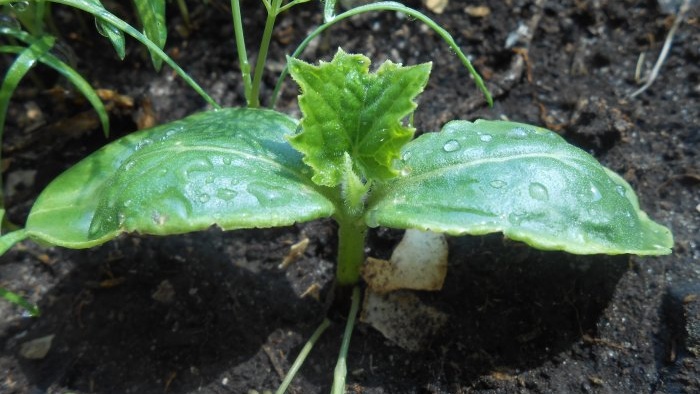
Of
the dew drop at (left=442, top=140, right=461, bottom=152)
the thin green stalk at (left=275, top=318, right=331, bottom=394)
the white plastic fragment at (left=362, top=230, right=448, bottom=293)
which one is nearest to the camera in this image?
the dew drop at (left=442, top=140, right=461, bottom=152)

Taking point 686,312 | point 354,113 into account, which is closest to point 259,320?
point 354,113

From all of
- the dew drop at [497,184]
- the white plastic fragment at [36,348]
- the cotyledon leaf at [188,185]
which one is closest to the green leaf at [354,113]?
the cotyledon leaf at [188,185]

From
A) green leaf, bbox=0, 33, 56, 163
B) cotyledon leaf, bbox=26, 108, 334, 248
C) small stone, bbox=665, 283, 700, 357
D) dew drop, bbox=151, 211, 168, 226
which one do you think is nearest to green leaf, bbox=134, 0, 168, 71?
cotyledon leaf, bbox=26, 108, 334, 248

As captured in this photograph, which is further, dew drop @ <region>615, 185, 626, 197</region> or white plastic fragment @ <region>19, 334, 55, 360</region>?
white plastic fragment @ <region>19, 334, 55, 360</region>

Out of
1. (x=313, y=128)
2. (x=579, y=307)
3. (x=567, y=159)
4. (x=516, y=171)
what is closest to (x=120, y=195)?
(x=313, y=128)

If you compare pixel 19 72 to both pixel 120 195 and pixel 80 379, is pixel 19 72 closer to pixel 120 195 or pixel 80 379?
pixel 120 195

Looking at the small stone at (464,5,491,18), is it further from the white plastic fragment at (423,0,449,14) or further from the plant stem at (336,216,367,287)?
the plant stem at (336,216,367,287)

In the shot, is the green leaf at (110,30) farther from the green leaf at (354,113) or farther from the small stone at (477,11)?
the small stone at (477,11)

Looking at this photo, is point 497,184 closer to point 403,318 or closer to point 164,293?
point 403,318
